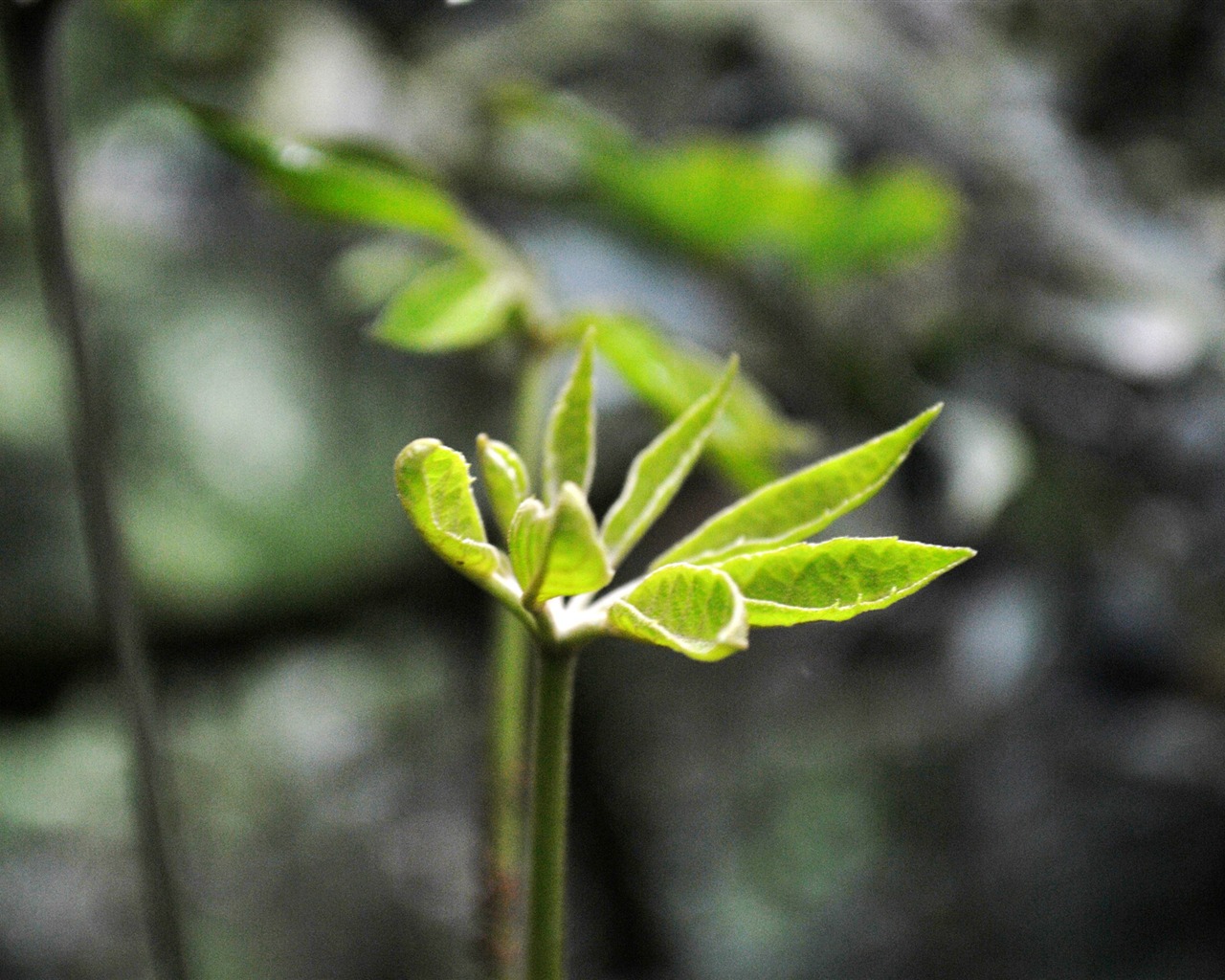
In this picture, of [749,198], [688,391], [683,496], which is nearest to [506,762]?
[688,391]

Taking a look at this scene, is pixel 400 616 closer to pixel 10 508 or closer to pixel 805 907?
pixel 10 508

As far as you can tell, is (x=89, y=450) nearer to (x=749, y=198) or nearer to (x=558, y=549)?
(x=558, y=549)

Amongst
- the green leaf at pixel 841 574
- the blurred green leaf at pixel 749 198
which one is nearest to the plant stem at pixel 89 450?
the green leaf at pixel 841 574

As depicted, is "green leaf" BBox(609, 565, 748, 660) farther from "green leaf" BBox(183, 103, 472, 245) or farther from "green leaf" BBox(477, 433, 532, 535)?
"green leaf" BBox(183, 103, 472, 245)

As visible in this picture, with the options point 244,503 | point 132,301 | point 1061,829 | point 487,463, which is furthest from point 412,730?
point 487,463

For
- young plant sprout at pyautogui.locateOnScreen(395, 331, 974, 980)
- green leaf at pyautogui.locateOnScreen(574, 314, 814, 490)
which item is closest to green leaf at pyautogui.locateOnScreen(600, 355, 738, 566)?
young plant sprout at pyautogui.locateOnScreen(395, 331, 974, 980)

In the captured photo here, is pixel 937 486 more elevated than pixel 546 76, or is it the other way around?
pixel 546 76
